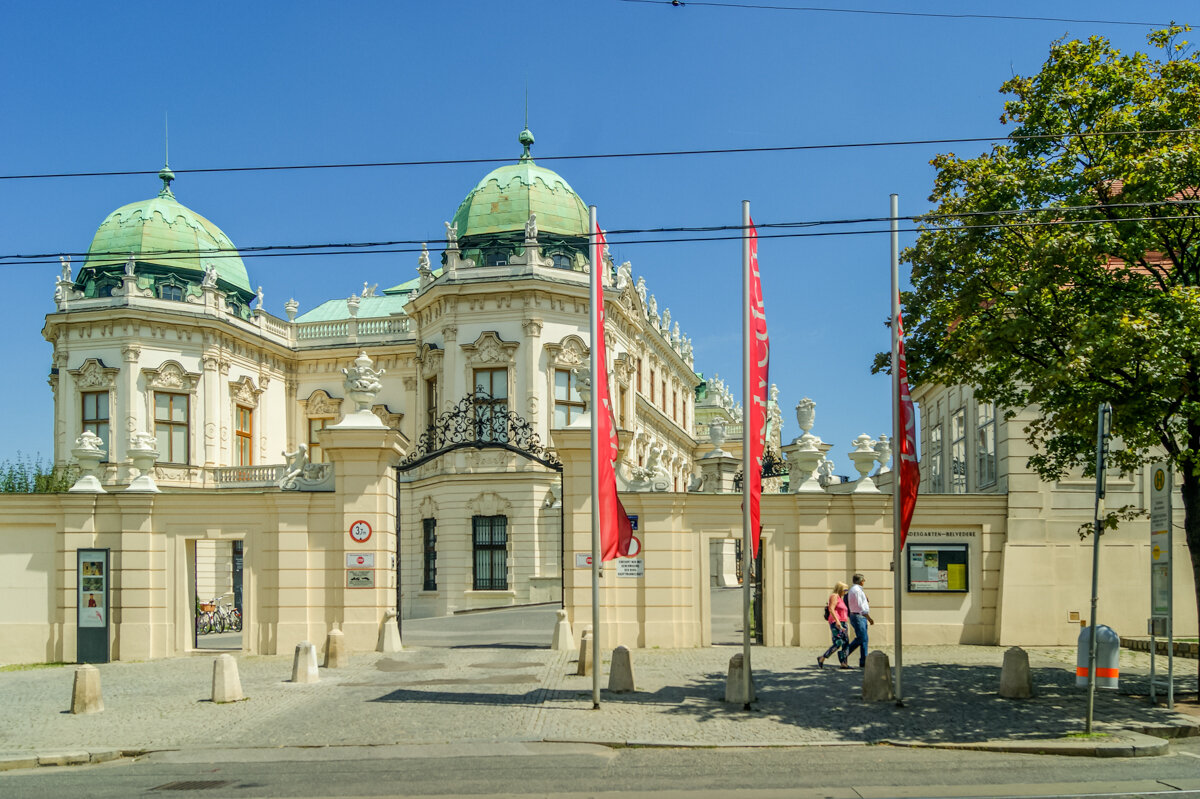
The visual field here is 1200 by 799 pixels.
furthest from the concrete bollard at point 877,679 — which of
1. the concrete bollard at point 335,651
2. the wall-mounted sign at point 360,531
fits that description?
the wall-mounted sign at point 360,531

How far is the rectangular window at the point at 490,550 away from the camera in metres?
40.4

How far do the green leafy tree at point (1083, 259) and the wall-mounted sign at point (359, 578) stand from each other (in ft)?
35.7

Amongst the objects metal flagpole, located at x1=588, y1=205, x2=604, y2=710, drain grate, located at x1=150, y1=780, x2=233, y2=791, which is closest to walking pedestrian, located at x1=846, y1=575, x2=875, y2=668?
metal flagpole, located at x1=588, y1=205, x2=604, y2=710

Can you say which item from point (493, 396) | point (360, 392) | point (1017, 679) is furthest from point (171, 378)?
point (1017, 679)

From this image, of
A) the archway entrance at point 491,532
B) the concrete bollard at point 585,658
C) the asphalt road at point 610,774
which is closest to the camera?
the asphalt road at point 610,774

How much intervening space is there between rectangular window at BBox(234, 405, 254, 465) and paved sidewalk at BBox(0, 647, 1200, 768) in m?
26.8

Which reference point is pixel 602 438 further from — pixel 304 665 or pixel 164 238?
pixel 164 238

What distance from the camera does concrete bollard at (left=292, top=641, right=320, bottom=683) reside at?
1839 cm

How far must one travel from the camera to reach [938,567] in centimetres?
2369

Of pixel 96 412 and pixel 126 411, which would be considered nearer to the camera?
pixel 126 411

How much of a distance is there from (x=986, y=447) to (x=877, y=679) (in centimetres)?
1328

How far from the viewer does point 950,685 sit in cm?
1770

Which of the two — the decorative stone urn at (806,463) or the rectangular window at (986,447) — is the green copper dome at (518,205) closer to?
the rectangular window at (986,447)

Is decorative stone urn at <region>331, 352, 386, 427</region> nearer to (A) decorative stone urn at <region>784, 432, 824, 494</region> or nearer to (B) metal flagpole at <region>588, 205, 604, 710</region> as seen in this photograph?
(B) metal flagpole at <region>588, 205, 604, 710</region>
